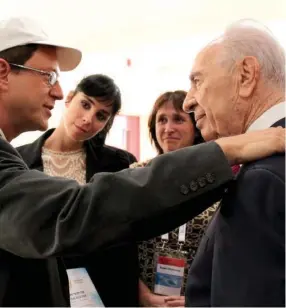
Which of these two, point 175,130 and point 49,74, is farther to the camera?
point 175,130

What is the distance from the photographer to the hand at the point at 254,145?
79cm

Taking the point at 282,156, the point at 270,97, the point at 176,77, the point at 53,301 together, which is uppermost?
the point at 176,77

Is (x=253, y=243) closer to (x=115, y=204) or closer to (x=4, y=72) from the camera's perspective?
(x=115, y=204)

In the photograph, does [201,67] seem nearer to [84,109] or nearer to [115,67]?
Answer: [84,109]

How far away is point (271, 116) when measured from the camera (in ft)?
2.90

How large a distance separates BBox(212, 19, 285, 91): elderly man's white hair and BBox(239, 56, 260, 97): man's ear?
0.04 feet

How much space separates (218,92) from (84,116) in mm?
1205

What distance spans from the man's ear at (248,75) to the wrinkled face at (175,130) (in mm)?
1009

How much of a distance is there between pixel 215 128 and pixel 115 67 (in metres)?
3.51

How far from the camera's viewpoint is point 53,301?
39.9 inches

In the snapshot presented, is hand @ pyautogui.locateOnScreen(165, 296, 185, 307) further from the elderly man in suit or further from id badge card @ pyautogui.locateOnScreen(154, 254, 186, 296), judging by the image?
the elderly man in suit

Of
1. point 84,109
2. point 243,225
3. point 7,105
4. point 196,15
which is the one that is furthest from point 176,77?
point 243,225

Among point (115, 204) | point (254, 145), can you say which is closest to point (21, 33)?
point (115, 204)

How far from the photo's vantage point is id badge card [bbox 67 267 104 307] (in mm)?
1513
